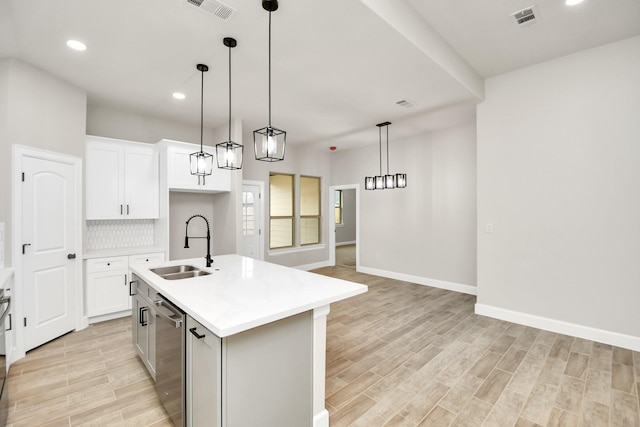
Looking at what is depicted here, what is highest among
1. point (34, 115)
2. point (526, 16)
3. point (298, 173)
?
point (526, 16)

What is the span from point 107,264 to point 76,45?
253 centimetres

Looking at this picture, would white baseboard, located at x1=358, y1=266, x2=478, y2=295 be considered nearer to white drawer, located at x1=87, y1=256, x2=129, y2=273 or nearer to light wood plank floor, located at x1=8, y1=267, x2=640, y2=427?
light wood plank floor, located at x1=8, y1=267, x2=640, y2=427

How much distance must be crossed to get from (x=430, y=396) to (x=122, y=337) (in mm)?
3336

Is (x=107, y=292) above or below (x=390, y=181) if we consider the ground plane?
below

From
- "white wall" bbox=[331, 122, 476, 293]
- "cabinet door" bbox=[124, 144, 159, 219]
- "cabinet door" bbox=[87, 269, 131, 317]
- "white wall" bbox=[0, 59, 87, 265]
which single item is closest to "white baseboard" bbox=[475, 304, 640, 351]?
"white wall" bbox=[331, 122, 476, 293]

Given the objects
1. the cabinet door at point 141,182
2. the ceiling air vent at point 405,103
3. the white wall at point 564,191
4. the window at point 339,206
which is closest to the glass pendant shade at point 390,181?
the ceiling air vent at point 405,103

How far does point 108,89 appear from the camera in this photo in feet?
12.0

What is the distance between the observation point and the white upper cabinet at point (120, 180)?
386 centimetres

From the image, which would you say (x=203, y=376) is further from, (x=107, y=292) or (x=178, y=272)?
(x=107, y=292)

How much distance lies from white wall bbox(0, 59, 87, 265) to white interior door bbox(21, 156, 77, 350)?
0.15 m

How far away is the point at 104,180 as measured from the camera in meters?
3.96

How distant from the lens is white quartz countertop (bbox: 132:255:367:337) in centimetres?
149

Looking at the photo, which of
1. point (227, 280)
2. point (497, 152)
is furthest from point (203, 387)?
point (497, 152)

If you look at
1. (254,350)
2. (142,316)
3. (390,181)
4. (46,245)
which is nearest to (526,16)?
(390,181)
